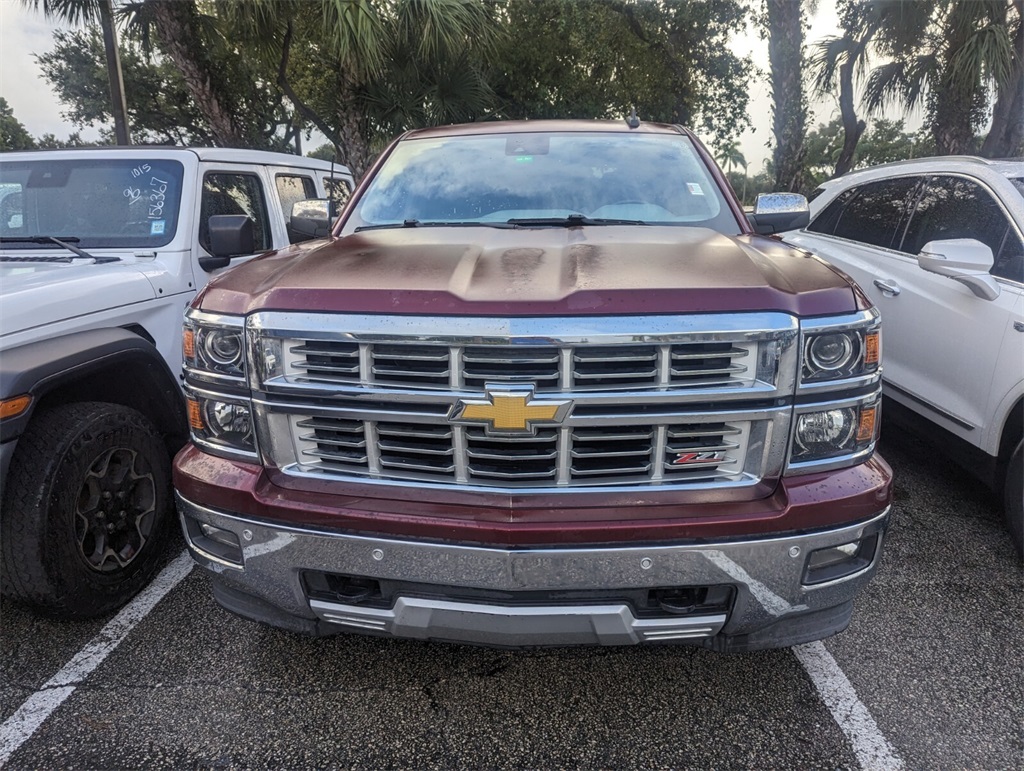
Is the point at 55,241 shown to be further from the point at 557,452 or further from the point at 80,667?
the point at 557,452

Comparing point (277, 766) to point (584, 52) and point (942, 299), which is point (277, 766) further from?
point (584, 52)

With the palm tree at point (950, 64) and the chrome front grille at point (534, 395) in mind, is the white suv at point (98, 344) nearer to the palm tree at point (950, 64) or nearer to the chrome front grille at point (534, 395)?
the chrome front grille at point (534, 395)

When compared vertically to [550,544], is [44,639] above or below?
below

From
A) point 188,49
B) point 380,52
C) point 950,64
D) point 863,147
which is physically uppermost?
point 188,49

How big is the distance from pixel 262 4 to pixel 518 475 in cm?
1026

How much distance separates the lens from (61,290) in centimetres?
282

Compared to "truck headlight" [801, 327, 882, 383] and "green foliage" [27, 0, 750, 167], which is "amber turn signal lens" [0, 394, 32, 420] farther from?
"green foliage" [27, 0, 750, 167]

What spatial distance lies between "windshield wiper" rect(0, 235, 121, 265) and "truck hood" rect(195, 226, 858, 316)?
4.71 ft

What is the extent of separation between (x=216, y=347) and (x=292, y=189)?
3.27m

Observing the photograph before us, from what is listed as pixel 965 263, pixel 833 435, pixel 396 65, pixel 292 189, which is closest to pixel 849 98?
pixel 396 65

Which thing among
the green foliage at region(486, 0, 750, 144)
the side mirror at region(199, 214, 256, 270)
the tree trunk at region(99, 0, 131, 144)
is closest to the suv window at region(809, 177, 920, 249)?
the side mirror at region(199, 214, 256, 270)

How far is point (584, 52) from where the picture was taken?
15.9 m

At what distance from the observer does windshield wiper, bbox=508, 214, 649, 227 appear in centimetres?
285

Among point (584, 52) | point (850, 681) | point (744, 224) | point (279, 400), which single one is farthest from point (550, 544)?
point (584, 52)
